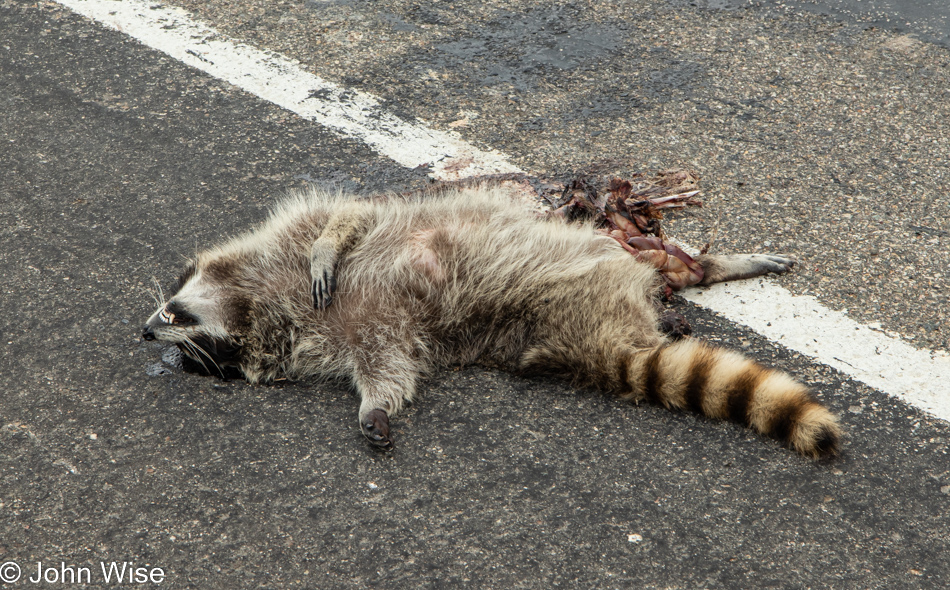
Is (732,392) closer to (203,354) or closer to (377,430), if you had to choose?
(377,430)

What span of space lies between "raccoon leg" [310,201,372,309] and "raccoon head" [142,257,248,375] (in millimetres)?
318

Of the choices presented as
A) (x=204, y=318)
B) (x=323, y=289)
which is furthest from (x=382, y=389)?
(x=204, y=318)

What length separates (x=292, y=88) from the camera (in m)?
4.26

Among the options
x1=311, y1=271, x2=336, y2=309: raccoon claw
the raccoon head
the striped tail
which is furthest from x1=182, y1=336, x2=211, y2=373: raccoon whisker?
the striped tail

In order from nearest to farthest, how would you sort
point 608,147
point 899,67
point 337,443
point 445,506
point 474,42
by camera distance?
point 445,506, point 337,443, point 608,147, point 899,67, point 474,42

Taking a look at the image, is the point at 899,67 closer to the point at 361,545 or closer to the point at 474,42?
the point at 474,42

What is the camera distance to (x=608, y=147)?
384 centimetres

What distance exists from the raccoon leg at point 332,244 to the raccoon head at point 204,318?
1.04 ft

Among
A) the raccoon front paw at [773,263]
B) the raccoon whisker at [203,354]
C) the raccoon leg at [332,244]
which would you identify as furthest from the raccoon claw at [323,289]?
the raccoon front paw at [773,263]

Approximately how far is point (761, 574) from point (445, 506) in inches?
34.2

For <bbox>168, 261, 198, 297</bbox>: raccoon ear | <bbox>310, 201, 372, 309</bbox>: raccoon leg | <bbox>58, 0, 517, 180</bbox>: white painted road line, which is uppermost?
<bbox>58, 0, 517, 180</bbox>: white painted road line

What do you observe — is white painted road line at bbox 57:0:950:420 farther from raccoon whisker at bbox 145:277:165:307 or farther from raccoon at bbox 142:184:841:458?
raccoon whisker at bbox 145:277:165:307

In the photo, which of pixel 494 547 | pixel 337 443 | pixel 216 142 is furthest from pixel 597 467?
pixel 216 142

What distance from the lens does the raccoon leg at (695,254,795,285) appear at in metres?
3.20
